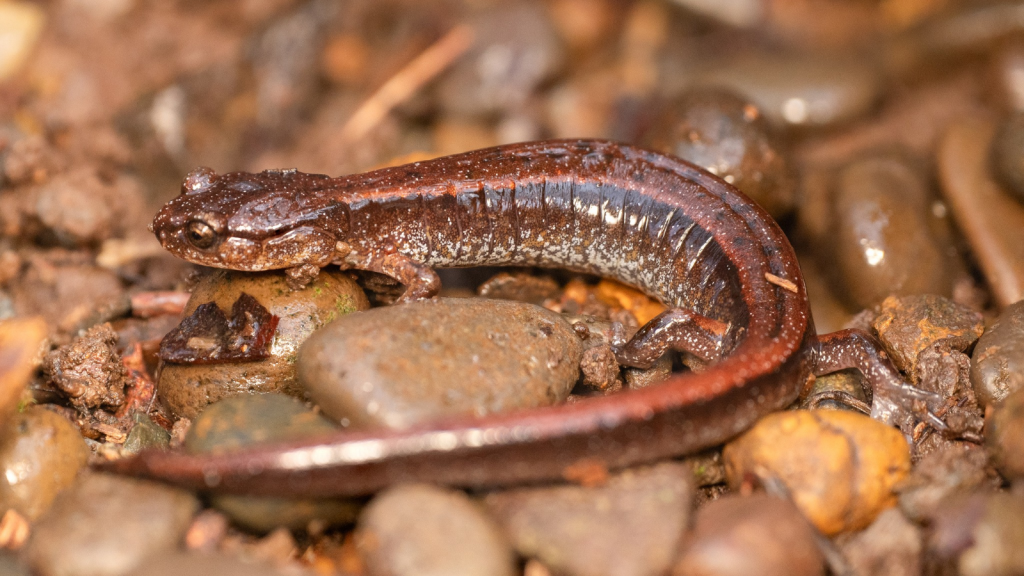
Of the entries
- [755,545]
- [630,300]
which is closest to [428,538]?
[755,545]

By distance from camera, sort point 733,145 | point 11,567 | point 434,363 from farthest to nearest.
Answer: point 733,145 → point 434,363 → point 11,567

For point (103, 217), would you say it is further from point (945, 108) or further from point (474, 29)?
point (945, 108)

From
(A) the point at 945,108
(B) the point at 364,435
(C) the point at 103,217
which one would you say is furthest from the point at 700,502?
(A) the point at 945,108

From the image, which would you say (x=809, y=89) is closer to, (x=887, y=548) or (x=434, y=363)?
(x=887, y=548)

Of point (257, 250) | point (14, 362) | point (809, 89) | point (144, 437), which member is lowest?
point (144, 437)

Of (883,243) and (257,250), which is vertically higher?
(257,250)

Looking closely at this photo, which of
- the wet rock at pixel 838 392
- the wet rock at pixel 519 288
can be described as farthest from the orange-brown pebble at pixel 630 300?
the wet rock at pixel 838 392

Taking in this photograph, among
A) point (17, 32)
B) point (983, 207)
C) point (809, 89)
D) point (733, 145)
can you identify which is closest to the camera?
point (983, 207)
